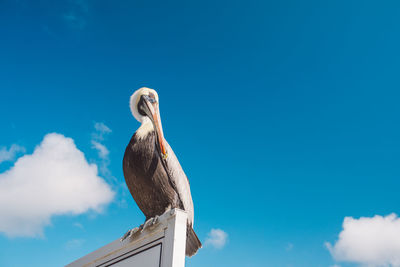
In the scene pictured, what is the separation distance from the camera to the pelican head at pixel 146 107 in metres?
4.34

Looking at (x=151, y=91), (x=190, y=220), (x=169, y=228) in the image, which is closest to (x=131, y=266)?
(x=169, y=228)

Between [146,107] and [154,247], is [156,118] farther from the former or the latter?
[154,247]

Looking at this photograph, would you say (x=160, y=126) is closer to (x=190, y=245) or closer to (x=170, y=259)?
(x=190, y=245)

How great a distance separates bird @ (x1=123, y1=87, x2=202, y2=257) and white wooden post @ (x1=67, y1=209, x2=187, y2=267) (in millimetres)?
1320

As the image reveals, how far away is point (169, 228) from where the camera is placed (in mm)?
2082

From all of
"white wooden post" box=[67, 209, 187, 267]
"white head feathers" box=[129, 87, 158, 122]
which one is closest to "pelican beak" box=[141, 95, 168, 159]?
"white head feathers" box=[129, 87, 158, 122]

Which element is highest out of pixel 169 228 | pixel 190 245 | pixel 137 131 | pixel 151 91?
pixel 151 91

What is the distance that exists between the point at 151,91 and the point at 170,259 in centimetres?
322

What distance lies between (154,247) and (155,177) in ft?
5.94

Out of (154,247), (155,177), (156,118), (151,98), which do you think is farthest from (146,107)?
(154,247)

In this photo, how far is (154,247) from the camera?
7.05 ft

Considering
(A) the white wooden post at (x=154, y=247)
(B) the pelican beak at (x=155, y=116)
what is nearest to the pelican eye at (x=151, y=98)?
(B) the pelican beak at (x=155, y=116)

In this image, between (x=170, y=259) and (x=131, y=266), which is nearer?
(x=170, y=259)

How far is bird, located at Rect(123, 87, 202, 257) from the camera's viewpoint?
3930 millimetres
